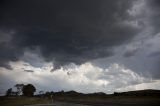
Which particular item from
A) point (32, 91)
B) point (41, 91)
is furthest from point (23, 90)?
point (41, 91)

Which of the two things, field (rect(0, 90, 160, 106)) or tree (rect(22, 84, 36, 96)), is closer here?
field (rect(0, 90, 160, 106))

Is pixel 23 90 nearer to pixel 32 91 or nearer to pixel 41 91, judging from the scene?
pixel 32 91

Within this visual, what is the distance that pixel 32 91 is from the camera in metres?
198

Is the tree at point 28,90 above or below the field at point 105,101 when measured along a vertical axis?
above

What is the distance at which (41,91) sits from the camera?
7136 inches

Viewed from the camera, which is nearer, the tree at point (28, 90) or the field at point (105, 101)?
the field at point (105, 101)

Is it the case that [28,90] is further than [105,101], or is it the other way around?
[28,90]

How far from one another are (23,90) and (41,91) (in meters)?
26.8

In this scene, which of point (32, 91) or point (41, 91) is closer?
point (41, 91)

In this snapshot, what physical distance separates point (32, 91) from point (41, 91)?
1975cm

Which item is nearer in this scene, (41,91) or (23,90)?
(41,91)

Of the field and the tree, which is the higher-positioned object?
the tree

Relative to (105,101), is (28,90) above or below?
above
